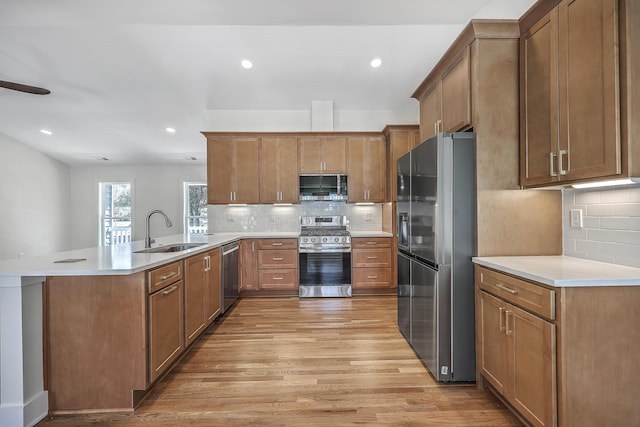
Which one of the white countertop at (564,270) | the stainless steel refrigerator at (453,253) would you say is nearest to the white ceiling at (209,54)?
the stainless steel refrigerator at (453,253)

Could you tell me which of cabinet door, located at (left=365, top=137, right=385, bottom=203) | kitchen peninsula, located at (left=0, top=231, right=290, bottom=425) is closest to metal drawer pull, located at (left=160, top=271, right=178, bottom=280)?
kitchen peninsula, located at (left=0, top=231, right=290, bottom=425)

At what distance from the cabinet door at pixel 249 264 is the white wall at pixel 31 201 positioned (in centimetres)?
559

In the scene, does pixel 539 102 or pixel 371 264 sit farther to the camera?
pixel 371 264

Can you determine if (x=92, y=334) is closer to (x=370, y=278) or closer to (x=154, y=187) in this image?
(x=370, y=278)

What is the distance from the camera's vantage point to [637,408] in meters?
1.39

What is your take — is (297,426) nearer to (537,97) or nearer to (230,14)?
(537,97)

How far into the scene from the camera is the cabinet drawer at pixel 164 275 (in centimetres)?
196

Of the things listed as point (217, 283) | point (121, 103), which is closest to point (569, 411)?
point (217, 283)

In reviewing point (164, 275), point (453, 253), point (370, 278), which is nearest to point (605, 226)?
point (453, 253)

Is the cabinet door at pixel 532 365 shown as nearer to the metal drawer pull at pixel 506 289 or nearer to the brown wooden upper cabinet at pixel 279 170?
the metal drawer pull at pixel 506 289

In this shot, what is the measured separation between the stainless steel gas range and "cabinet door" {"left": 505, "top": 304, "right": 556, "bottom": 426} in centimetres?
270

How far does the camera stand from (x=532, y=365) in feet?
5.01

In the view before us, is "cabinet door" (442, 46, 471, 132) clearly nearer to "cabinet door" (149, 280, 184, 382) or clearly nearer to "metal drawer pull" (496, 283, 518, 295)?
"metal drawer pull" (496, 283, 518, 295)

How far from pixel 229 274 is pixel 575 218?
330cm
